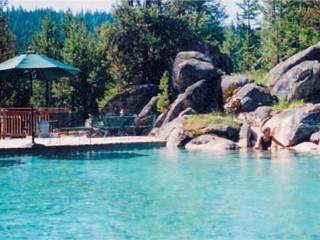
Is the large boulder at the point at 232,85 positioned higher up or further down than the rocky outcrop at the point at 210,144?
higher up

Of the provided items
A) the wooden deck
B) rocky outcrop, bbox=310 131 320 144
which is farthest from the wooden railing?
rocky outcrop, bbox=310 131 320 144

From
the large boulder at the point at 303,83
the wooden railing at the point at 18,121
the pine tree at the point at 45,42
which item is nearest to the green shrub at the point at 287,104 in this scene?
the large boulder at the point at 303,83

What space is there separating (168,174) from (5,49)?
16.2 m

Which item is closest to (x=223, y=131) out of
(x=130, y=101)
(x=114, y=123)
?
(x=114, y=123)

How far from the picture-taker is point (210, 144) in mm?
16422

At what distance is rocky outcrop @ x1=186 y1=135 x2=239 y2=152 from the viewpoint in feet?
52.6

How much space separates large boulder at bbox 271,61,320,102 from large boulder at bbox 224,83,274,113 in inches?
25.3

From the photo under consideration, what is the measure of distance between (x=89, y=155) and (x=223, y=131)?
4569 millimetres

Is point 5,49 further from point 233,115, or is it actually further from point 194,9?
point 194,9

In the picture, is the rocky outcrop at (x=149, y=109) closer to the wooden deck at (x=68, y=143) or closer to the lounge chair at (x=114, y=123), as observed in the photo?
the lounge chair at (x=114, y=123)

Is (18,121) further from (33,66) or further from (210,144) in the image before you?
(210,144)

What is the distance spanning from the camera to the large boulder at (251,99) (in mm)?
19750

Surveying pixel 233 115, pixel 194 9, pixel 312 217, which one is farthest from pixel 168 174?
pixel 194 9

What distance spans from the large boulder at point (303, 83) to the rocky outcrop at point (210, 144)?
190 inches
